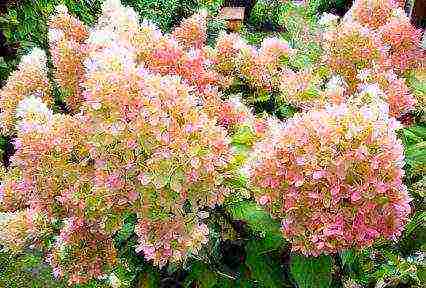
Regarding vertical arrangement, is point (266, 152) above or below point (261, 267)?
above

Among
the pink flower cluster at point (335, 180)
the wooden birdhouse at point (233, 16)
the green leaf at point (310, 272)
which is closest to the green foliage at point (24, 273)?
the green leaf at point (310, 272)

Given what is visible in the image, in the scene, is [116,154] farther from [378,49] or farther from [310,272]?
[378,49]

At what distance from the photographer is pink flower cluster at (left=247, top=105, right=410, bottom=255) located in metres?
1.11

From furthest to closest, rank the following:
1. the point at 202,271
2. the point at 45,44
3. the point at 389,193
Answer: the point at 45,44, the point at 202,271, the point at 389,193

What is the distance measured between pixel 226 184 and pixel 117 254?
12.5 inches

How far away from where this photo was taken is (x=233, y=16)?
786 cm

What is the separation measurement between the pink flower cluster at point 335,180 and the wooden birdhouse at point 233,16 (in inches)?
249

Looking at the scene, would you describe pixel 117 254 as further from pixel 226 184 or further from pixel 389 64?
pixel 389 64

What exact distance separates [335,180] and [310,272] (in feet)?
0.76

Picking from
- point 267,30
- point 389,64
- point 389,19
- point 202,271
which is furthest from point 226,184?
point 267,30

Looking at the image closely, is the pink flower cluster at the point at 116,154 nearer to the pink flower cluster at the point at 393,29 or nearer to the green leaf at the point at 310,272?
the green leaf at the point at 310,272

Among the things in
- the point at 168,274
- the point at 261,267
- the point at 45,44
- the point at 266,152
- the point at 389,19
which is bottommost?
the point at 45,44

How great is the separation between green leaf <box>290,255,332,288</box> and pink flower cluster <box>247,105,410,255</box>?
0.08m

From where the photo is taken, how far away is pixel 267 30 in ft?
26.2
